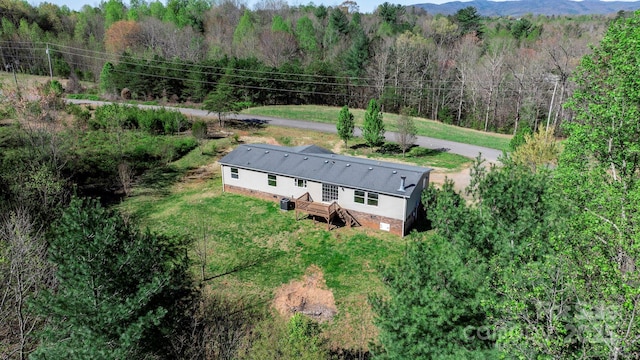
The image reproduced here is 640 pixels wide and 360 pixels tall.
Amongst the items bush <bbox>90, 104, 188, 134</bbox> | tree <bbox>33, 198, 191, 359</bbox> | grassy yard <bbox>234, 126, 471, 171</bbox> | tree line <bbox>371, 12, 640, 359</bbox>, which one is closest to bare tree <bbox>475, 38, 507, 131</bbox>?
grassy yard <bbox>234, 126, 471, 171</bbox>

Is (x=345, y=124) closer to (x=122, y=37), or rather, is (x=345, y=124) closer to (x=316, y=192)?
(x=316, y=192)

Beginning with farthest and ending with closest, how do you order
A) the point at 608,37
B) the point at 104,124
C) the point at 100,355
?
the point at 104,124 < the point at 608,37 < the point at 100,355

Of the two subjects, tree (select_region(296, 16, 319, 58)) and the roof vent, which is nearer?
the roof vent

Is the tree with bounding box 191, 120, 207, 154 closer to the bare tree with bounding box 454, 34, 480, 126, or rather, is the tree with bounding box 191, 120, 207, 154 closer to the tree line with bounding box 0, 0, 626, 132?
the tree line with bounding box 0, 0, 626, 132

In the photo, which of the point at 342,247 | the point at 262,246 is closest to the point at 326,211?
the point at 342,247

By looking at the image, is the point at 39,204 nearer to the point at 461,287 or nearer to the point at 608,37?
the point at 461,287

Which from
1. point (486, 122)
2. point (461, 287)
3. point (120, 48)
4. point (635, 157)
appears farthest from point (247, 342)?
point (120, 48)

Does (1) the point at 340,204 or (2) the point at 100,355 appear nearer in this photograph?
(2) the point at 100,355
